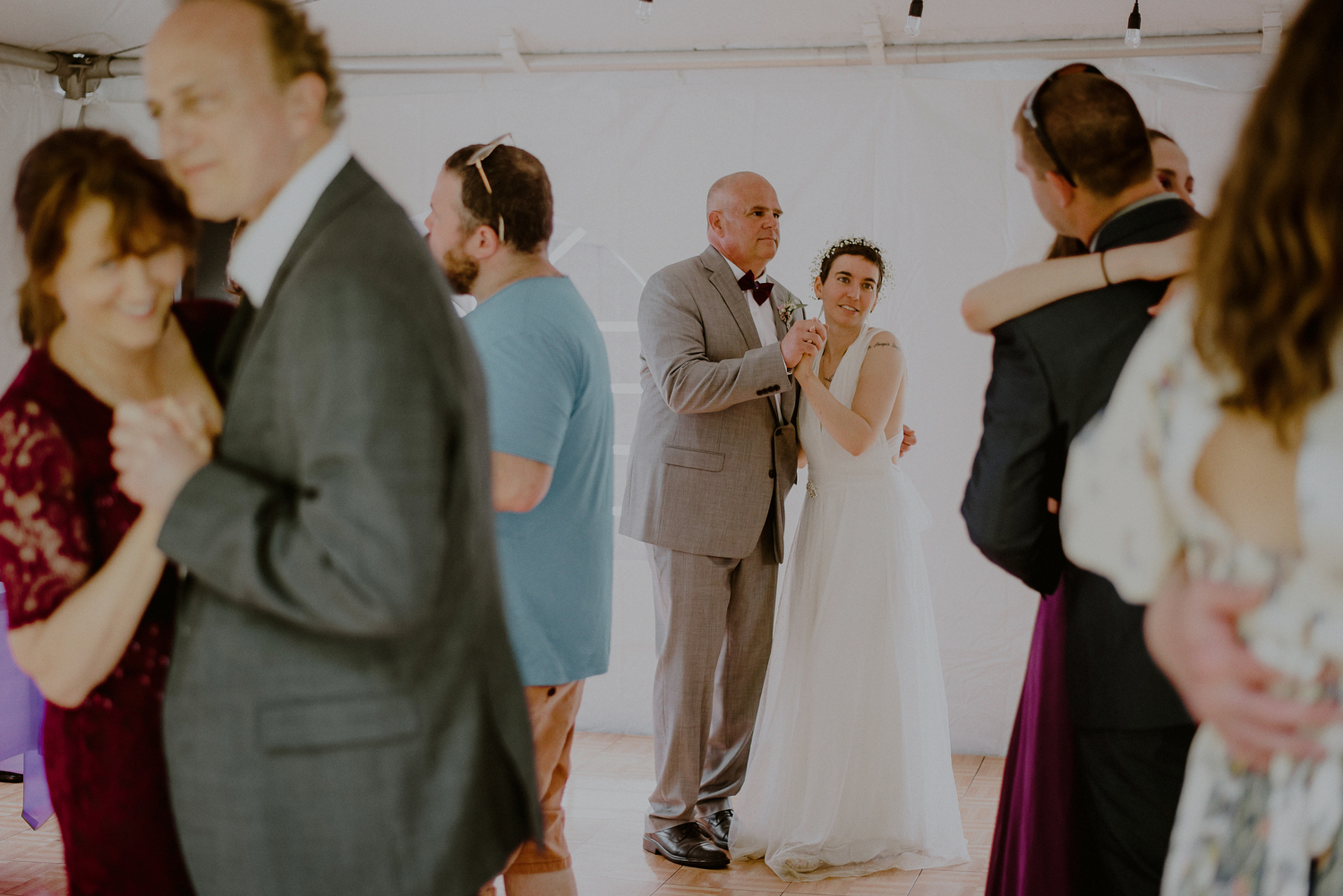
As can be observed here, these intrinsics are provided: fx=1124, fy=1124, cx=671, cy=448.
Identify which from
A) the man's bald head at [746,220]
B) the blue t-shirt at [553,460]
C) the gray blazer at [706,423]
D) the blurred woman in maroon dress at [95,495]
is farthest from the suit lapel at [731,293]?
the blurred woman in maroon dress at [95,495]

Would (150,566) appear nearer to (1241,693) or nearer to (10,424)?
(10,424)

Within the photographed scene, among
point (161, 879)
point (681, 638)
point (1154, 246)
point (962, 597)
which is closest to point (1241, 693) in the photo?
point (1154, 246)

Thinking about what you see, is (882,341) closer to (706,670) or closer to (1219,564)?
(706,670)

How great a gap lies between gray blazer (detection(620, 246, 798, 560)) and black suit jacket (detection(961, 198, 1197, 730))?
172 centimetres

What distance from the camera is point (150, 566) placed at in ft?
3.81

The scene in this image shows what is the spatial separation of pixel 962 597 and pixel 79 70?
14.5 ft

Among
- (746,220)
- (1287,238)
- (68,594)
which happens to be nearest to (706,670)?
(746,220)

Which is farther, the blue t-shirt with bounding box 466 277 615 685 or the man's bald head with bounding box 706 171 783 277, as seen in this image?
the man's bald head with bounding box 706 171 783 277

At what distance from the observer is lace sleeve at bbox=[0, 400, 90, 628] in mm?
1196

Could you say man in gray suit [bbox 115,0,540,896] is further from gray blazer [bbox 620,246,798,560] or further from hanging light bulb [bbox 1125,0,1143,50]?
hanging light bulb [bbox 1125,0,1143,50]

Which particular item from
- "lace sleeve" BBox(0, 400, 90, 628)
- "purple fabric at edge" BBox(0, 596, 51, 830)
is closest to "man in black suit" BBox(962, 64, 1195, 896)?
"lace sleeve" BBox(0, 400, 90, 628)

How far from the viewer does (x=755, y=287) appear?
3838mm

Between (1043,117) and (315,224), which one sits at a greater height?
(1043,117)

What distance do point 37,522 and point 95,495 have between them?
7cm
